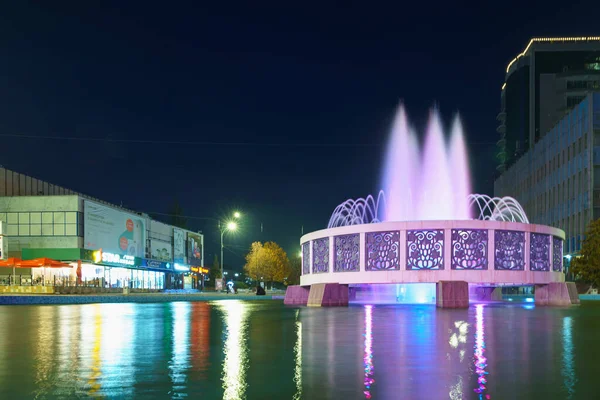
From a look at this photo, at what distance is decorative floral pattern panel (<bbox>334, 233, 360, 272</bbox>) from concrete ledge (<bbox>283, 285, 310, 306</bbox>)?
5.50m

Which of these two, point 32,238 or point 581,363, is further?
point 32,238

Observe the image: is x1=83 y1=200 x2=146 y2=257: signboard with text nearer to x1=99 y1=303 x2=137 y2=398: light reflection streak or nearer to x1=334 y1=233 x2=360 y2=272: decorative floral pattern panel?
x1=334 y1=233 x2=360 y2=272: decorative floral pattern panel

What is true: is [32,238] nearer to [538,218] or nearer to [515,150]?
[538,218]

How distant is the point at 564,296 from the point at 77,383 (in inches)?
1081

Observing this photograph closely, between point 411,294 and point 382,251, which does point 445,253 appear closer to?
point 382,251

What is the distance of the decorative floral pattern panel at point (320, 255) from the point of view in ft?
105

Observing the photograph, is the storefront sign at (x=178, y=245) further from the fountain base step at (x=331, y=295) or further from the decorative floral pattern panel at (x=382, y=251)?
the decorative floral pattern panel at (x=382, y=251)

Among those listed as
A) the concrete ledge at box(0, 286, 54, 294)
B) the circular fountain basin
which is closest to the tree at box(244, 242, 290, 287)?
the concrete ledge at box(0, 286, 54, 294)

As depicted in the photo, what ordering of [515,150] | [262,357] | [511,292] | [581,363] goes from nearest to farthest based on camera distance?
1. [581,363]
2. [262,357]
3. [511,292]
4. [515,150]

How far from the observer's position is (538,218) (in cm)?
9381

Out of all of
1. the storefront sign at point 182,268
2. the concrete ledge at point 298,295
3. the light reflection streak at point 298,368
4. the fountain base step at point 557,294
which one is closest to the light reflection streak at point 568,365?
the light reflection streak at point 298,368

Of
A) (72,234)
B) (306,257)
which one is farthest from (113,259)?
(306,257)

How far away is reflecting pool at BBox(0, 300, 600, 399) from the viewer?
746 centimetres

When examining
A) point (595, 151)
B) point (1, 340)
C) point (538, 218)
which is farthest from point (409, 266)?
point (538, 218)
